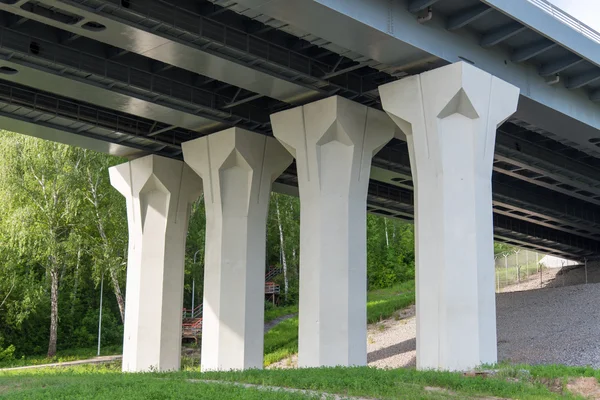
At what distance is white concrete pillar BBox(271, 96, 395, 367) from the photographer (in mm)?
24312

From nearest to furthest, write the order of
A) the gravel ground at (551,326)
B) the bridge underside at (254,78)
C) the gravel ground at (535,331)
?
the bridge underside at (254,78) → the gravel ground at (551,326) → the gravel ground at (535,331)

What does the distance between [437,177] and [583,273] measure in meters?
44.1

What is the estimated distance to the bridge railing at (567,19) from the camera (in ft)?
76.4

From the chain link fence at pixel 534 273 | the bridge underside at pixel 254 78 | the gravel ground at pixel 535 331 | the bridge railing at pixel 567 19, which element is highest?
the bridge railing at pixel 567 19

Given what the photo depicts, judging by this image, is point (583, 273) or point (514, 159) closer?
point (514, 159)

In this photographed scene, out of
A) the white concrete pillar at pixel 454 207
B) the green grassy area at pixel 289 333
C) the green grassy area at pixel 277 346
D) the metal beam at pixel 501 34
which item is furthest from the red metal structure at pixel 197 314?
the metal beam at pixel 501 34

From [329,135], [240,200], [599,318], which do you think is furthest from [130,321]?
[599,318]

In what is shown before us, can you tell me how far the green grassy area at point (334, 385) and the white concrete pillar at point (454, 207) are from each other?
2.21 meters

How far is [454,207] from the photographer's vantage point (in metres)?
22.1

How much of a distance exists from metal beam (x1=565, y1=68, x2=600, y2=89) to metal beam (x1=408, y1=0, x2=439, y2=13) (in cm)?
814

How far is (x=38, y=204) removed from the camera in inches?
1850

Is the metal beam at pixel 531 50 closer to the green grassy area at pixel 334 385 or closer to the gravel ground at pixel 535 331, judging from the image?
the green grassy area at pixel 334 385

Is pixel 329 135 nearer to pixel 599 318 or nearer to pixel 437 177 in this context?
pixel 437 177

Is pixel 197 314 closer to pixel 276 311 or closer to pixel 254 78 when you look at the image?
pixel 276 311
